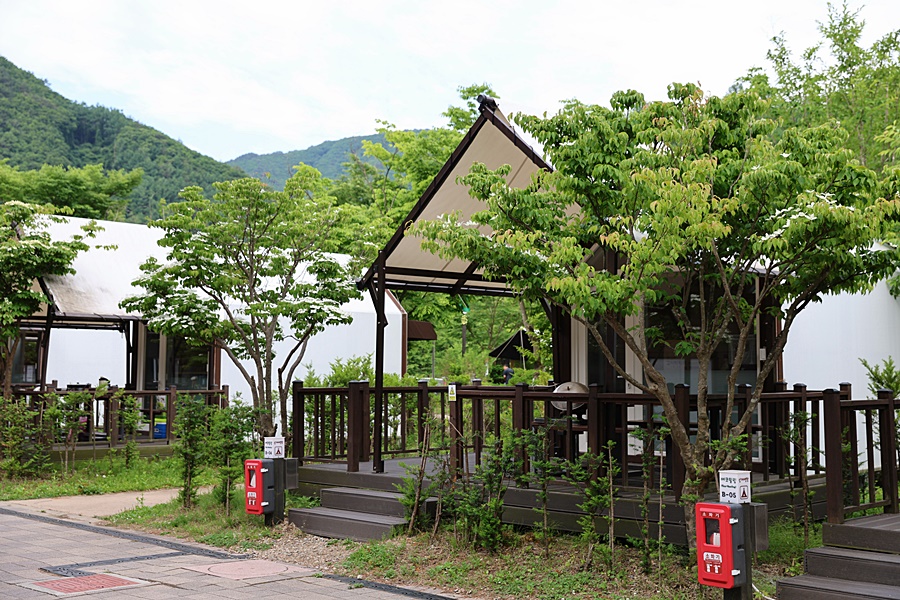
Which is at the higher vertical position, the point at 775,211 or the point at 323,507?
the point at 775,211

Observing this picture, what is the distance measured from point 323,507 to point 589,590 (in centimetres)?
401

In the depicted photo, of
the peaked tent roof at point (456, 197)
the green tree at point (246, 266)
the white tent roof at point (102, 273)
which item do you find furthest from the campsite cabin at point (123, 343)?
the peaked tent roof at point (456, 197)

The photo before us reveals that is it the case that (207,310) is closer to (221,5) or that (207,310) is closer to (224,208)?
(224,208)

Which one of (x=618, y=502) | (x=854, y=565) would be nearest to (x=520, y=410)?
(x=618, y=502)

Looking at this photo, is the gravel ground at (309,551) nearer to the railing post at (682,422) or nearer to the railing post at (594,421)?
the railing post at (594,421)

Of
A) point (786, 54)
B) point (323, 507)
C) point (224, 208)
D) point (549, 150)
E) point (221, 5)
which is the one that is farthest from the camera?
point (221, 5)

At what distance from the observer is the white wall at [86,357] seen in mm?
20062

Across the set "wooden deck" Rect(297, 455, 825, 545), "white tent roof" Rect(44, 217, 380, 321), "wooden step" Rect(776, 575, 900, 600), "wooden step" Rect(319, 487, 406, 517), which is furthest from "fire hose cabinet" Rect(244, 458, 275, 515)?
"wooden step" Rect(776, 575, 900, 600)

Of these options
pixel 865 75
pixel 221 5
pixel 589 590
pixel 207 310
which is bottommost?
pixel 589 590

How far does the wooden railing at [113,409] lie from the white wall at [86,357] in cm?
229

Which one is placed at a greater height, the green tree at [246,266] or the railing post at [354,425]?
the green tree at [246,266]

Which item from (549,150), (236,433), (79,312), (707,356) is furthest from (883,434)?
(79,312)

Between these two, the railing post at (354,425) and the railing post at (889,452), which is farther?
the railing post at (354,425)

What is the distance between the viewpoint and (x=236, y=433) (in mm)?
10609
